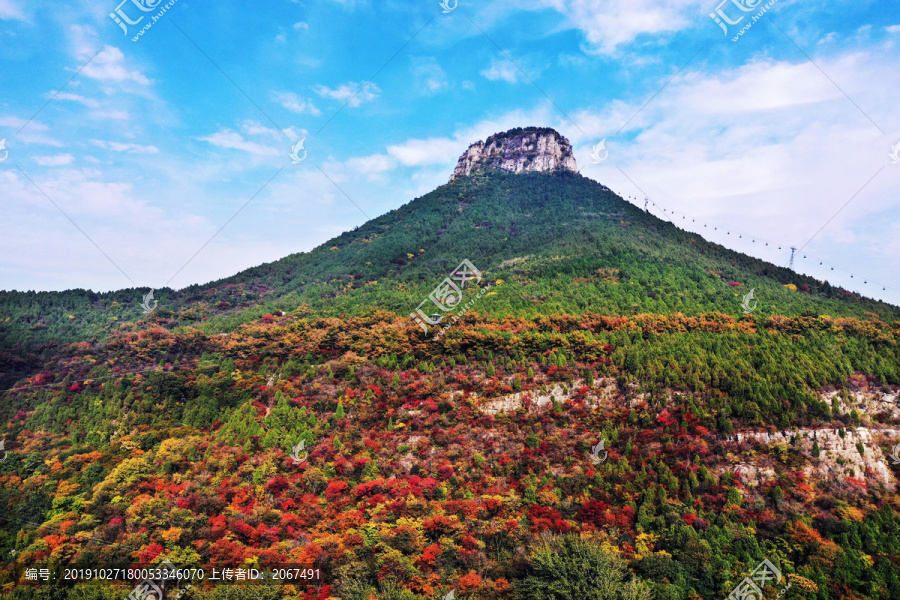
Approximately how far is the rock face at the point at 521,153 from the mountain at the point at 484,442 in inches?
2911

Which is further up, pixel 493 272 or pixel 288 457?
pixel 493 272

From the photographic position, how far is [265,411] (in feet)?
154

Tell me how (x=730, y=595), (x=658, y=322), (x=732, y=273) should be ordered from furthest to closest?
(x=732, y=273) → (x=658, y=322) → (x=730, y=595)

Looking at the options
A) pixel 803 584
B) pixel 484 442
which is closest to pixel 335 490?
pixel 484 442

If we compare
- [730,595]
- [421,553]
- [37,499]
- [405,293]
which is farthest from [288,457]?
[405,293]

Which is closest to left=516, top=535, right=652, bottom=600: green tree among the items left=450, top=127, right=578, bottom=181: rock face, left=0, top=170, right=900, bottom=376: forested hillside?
left=0, top=170, right=900, bottom=376: forested hillside

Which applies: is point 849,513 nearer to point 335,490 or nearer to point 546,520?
point 546,520

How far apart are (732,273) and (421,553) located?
210 ft

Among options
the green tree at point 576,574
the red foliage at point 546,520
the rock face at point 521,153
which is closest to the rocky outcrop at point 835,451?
the green tree at point 576,574

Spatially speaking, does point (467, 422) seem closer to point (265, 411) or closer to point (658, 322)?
point (265, 411)

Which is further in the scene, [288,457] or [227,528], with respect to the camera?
[288,457]

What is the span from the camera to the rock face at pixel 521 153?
452 feet

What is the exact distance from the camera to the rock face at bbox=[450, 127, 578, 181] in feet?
452

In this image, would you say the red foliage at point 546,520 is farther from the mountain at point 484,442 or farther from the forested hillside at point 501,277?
the forested hillside at point 501,277
